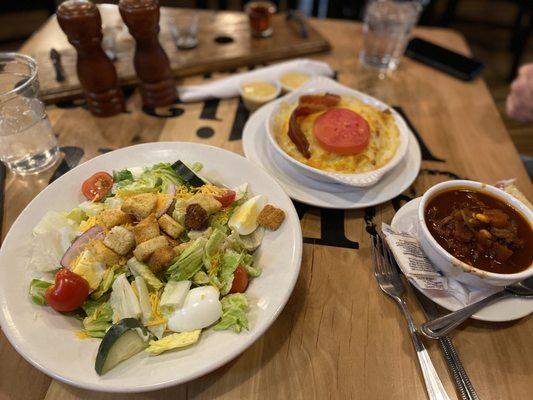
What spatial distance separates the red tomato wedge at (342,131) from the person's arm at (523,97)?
4.26ft

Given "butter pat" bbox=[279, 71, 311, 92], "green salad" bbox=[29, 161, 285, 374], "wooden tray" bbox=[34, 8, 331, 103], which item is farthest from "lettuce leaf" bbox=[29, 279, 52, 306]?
"butter pat" bbox=[279, 71, 311, 92]

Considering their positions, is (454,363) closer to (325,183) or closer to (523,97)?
(325,183)

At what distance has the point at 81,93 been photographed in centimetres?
243

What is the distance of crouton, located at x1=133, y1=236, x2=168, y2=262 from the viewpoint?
132 centimetres

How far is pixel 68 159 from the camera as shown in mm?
2049

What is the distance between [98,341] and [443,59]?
2.98 m

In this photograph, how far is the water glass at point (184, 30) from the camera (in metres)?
2.86

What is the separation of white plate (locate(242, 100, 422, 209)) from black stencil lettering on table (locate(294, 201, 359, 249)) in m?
0.09

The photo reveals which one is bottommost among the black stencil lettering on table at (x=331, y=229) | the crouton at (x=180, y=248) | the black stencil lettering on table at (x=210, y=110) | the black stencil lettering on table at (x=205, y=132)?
the black stencil lettering on table at (x=331, y=229)

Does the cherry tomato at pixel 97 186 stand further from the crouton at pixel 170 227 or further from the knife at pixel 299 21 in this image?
the knife at pixel 299 21

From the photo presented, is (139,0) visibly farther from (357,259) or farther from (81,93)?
(357,259)

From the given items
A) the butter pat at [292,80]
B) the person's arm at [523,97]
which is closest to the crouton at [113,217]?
the butter pat at [292,80]

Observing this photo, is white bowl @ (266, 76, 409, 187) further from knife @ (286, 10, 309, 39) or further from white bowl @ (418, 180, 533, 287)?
knife @ (286, 10, 309, 39)

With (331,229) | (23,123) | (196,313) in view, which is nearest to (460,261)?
(331,229)
